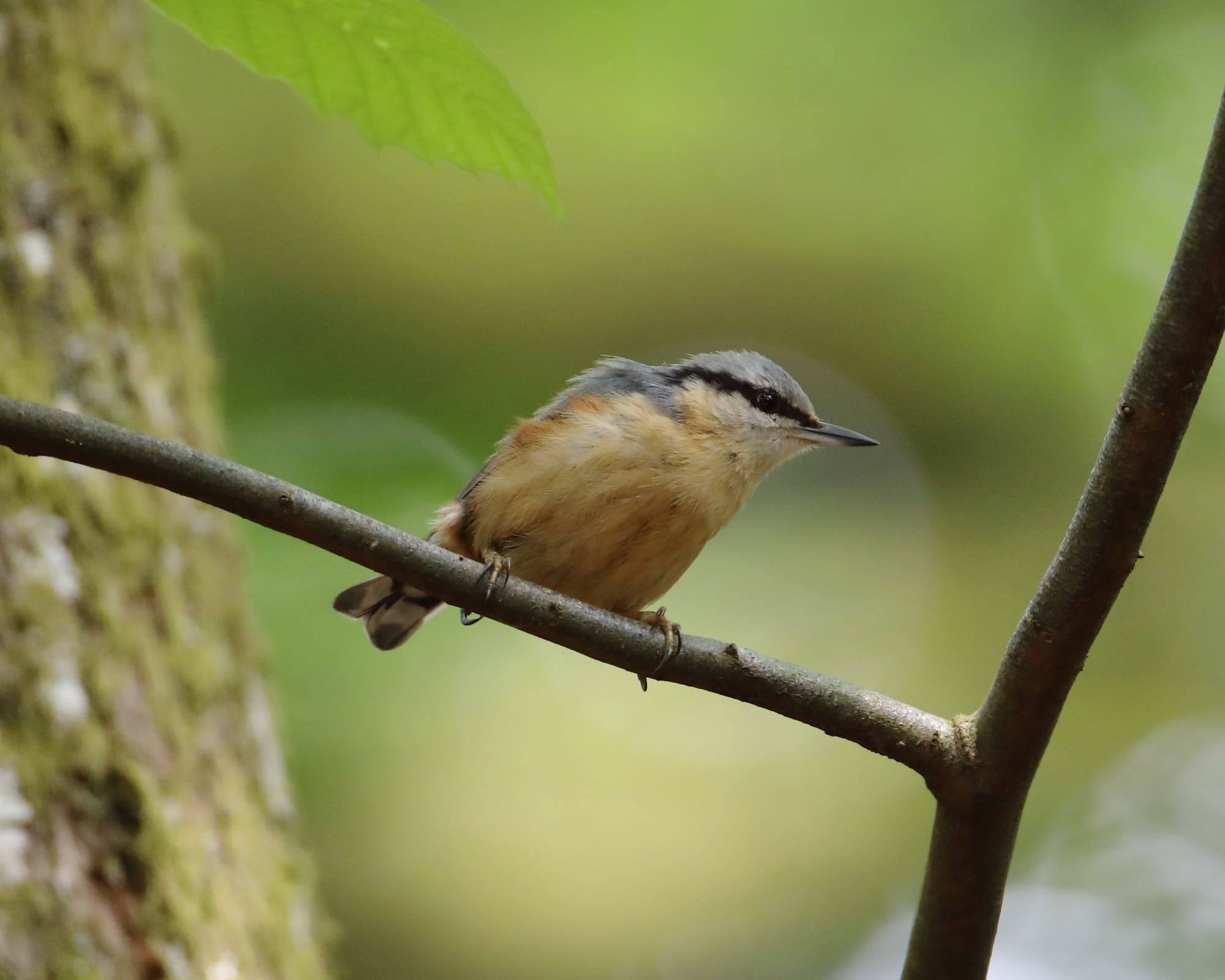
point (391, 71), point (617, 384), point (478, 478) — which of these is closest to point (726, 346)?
point (617, 384)

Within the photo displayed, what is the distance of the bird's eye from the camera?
3656 mm

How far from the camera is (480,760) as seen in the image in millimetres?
6363

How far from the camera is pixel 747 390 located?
3674mm

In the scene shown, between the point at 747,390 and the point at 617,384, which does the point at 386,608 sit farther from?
the point at 747,390

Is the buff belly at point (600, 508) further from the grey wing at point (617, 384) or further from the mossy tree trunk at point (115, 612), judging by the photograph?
the mossy tree trunk at point (115, 612)

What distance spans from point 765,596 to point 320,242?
3257mm

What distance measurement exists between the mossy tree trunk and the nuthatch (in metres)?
0.53

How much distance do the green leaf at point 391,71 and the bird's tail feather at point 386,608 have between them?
2.16 metres

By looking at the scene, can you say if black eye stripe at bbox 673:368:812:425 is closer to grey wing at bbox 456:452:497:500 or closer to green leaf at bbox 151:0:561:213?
grey wing at bbox 456:452:497:500

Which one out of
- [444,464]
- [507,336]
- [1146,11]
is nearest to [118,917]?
[444,464]

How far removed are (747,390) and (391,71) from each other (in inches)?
101

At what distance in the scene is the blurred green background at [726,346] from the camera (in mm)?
5348

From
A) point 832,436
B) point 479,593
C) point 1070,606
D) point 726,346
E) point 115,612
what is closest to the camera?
point 1070,606

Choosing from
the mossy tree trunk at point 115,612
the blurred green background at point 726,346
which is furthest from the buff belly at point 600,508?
the blurred green background at point 726,346
